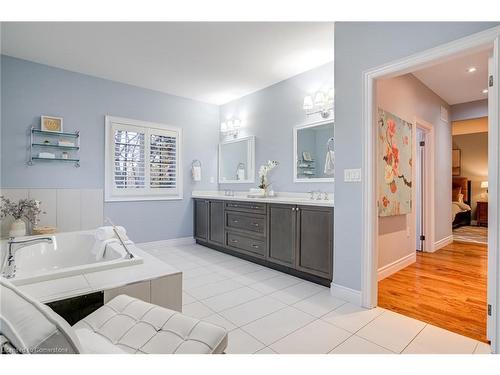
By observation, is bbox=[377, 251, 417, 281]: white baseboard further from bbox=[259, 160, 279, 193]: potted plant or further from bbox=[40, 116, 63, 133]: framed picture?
bbox=[40, 116, 63, 133]: framed picture

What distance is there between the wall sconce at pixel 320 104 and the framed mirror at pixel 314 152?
5.4 inches

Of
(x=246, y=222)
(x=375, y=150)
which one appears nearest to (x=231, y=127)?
(x=246, y=222)

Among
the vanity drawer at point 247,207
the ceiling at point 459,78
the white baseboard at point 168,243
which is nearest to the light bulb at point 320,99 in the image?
the ceiling at point 459,78

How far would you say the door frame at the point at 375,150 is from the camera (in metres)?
1.61

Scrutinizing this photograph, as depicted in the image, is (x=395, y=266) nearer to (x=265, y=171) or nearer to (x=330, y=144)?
(x=330, y=144)

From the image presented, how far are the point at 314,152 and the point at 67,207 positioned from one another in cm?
338

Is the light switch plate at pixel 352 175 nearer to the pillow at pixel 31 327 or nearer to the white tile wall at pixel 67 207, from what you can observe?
the pillow at pixel 31 327

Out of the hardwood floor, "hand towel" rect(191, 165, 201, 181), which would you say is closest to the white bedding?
the hardwood floor

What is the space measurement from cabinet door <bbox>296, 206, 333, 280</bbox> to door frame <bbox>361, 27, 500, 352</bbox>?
399 mm

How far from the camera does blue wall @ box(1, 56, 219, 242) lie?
10.6 feet
